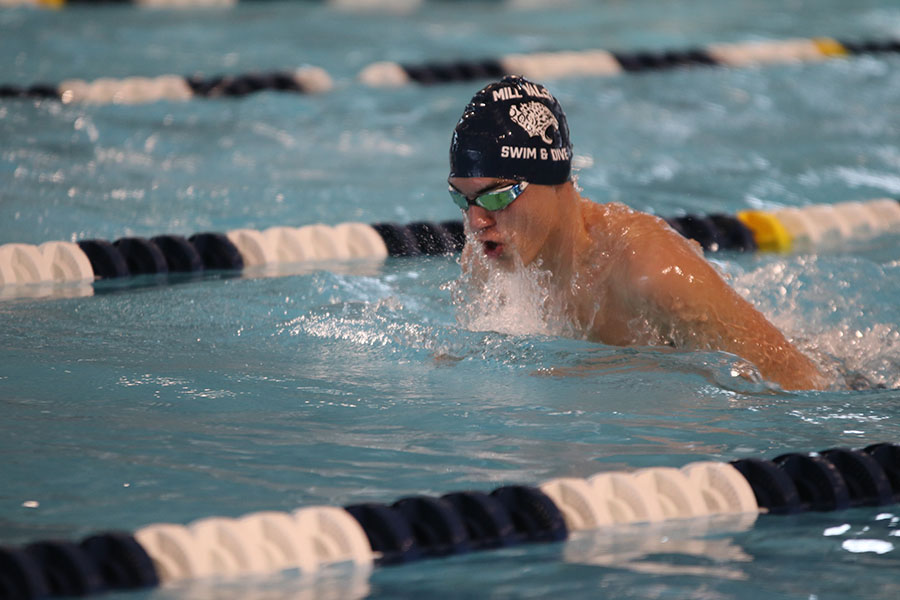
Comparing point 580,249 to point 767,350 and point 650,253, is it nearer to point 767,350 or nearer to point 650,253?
point 650,253

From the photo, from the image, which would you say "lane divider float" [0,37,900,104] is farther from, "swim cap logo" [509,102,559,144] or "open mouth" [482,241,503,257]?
"open mouth" [482,241,503,257]

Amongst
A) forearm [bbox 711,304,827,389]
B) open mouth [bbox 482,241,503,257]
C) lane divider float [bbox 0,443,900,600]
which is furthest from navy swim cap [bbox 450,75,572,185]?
lane divider float [bbox 0,443,900,600]

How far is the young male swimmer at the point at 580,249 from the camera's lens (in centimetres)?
275

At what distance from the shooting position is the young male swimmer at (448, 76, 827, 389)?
275 centimetres

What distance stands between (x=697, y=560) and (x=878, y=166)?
3917 mm

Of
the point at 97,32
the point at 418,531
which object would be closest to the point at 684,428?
the point at 418,531

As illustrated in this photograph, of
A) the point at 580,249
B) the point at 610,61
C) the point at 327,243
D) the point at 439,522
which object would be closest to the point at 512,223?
the point at 580,249

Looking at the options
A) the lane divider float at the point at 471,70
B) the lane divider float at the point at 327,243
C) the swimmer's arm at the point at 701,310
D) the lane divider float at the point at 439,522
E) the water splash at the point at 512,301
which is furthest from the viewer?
the lane divider float at the point at 471,70

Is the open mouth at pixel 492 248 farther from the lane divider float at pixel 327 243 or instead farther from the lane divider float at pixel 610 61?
the lane divider float at pixel 610 61

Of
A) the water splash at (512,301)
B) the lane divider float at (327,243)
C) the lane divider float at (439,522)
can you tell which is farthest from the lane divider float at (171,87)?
the lane divider float at (439,522)

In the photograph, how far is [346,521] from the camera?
208cm

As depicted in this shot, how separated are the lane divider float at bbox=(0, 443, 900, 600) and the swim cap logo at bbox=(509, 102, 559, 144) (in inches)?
36.1

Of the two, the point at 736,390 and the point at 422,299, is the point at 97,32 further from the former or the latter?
the point at 736,390

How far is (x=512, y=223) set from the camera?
2875 millimetres
